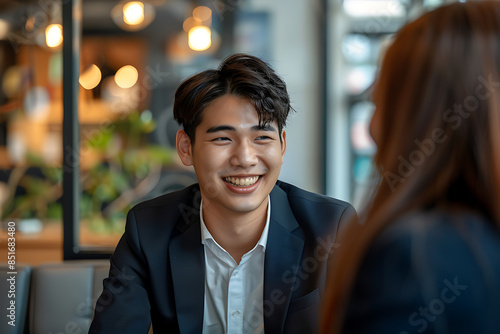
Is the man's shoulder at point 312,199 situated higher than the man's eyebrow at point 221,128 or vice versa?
the man's eyebrow at point 221,128

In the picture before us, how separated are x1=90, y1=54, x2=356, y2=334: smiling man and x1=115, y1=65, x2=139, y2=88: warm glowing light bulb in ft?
8.09

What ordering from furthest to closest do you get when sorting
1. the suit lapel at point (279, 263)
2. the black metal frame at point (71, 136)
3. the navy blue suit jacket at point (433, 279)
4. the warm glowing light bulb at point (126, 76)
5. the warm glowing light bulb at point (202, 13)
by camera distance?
the warm glowing light bulb at point (126, 76), the warm glowing light bulb at point (202, 13), the black metal frame at point (71, 136), the suit lapel at point (279, 263), the navy blue suit jacket at point (433, 279)

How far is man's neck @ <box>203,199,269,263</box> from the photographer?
164cm

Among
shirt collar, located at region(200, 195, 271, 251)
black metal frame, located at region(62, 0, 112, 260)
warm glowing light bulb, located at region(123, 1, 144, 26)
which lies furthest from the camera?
warm glowing light bulb, located at region(123, 1, 144, 26)

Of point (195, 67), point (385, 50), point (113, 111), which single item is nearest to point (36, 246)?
point (113, 111)

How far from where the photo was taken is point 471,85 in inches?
30.2

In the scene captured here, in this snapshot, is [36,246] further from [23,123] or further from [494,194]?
[494,194]

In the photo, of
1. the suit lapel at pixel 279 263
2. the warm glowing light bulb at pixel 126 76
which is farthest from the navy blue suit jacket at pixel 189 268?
the warm glowing light bulb at pixel 126 76

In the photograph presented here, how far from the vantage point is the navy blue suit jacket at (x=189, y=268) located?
1.52m

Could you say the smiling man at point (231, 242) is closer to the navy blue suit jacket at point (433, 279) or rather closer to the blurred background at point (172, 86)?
the navy blue suit jacket at point (433, 279)

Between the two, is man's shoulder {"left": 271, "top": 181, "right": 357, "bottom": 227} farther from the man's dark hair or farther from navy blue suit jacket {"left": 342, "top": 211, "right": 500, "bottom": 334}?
navy blue suit jacket {"left": 342, "top": 211, "right": 500, "bottom": 334}

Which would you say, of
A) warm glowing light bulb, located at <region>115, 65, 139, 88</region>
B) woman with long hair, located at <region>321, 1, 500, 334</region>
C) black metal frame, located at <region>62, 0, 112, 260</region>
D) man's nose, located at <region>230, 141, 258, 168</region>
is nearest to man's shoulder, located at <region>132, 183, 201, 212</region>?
man's nose, located at <region>230, 141, 258, 168</region>

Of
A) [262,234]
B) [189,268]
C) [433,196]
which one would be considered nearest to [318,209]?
[262,234]

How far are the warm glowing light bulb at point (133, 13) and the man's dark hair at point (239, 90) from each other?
246 cm
